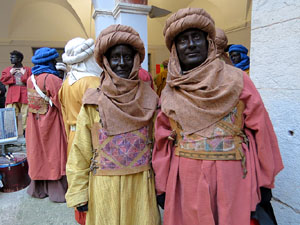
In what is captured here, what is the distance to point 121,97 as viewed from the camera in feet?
4.78

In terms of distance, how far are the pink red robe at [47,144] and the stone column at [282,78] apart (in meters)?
2.54

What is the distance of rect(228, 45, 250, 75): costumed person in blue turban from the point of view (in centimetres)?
342

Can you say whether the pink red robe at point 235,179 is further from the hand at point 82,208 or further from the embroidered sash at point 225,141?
A: the hand at point 82,208

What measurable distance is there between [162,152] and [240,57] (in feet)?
8.95

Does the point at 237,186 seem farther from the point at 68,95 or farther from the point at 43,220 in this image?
the point at 43,220

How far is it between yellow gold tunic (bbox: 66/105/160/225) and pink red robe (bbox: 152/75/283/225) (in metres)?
0.23

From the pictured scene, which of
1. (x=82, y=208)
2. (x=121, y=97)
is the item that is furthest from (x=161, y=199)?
(x=121, y=97)

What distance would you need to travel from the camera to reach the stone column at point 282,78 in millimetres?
1606

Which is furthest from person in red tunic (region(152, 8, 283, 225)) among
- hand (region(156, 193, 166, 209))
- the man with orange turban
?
the man with orange turban

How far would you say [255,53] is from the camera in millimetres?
1857

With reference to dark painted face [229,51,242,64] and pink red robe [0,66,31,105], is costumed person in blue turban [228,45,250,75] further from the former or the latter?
pink red robe [0,66,31,105]

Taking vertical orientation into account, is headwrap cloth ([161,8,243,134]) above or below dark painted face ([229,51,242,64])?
→ below

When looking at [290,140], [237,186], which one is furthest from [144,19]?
[237,186]

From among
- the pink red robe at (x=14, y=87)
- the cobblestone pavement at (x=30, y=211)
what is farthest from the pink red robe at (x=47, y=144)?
the pink red robe at (x=14, y=87)
